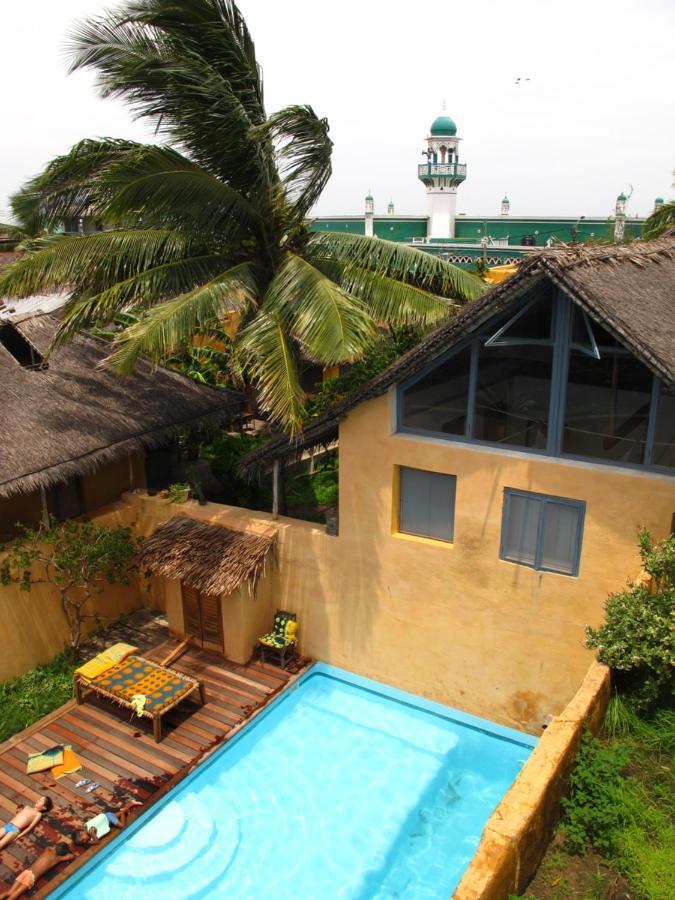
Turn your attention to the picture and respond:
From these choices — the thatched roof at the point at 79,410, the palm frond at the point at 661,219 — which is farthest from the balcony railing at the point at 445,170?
the thatched roof at the point at 79,410

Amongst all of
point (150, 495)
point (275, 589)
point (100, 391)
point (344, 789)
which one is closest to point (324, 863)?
point (344, 789)

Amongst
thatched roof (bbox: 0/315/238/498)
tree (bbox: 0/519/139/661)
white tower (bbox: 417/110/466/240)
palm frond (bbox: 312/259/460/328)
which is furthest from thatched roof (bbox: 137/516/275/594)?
white tower (bbox: 417/110/466/240)

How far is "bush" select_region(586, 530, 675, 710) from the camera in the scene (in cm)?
687

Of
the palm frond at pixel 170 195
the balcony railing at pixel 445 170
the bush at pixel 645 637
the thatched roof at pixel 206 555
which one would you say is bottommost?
the thatched roof at pixel 206 555

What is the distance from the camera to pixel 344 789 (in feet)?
29.7

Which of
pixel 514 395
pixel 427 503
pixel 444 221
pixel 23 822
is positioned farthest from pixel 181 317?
pixel 444 221

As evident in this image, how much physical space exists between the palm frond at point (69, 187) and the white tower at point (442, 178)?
37.0m

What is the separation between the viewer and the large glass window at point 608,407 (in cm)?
796

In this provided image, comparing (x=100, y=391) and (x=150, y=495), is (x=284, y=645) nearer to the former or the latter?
(x=150, y=495)

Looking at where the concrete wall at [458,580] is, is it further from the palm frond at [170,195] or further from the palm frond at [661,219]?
the palm frond at [661,219]

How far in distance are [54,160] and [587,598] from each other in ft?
31.6

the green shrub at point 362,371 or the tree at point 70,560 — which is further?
the green shrub at point 362,371

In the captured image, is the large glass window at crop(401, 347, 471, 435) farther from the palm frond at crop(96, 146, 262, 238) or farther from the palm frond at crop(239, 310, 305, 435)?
the palm frond at crop(96, 146, 262, 238)

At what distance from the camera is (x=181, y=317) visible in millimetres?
9203
